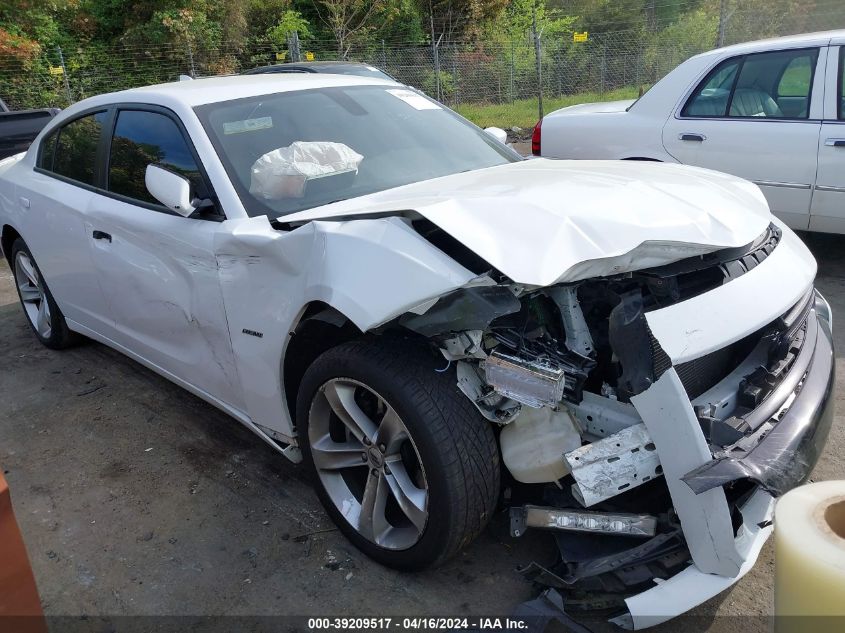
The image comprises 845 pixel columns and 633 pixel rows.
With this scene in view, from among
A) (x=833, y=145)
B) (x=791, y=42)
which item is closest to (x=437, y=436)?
(x=833, y=145)

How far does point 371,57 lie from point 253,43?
4834mm

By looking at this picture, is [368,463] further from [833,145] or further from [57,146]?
[833,145]

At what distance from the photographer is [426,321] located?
2.16 meters

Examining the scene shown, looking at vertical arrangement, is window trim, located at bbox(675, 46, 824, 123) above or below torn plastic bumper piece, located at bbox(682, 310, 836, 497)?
above

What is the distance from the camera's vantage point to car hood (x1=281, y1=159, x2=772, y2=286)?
213cm

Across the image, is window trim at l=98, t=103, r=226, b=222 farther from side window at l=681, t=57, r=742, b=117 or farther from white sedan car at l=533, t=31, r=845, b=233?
side window at l=681, t=57, r=742, b=117

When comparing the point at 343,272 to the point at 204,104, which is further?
the point at 204,104

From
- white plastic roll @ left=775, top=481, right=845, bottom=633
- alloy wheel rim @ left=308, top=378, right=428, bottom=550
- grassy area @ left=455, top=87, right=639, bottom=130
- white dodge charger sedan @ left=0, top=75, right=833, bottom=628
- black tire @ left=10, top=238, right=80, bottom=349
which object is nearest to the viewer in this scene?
white plastic roll @ left=775, top=481, right=845, bottom=633

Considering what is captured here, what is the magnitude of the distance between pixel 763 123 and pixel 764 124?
0.4 inches

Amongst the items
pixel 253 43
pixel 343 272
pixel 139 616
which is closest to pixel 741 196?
pixel 343 272

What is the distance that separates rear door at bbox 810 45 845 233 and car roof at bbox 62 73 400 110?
321 centimetres

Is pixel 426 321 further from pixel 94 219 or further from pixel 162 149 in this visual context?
pixel 94 219

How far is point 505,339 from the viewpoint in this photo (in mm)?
2256

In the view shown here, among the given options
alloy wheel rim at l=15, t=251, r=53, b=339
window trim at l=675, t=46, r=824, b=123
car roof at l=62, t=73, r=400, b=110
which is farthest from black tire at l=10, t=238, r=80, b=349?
window trim at l=675, t=46, r=824, b=123
